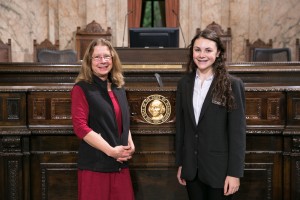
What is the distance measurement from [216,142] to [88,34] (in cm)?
796

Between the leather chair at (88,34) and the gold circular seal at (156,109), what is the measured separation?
23.2 ft

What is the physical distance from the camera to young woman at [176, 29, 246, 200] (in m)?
2.20

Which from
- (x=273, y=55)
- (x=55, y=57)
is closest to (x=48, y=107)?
(x=55, y=57)

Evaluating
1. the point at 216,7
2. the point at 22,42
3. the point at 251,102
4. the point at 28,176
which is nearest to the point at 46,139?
the point at 28,176

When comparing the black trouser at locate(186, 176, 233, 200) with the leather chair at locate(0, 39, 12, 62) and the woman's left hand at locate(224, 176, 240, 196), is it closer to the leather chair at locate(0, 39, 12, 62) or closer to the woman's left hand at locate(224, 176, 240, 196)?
the woman's left hand at locate(224, 176, 240, 196)

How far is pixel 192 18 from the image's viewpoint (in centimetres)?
1012

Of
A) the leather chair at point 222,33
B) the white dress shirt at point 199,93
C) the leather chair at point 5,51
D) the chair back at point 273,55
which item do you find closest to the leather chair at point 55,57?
the leather chair at point 5,51

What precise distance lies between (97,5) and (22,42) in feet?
6.42

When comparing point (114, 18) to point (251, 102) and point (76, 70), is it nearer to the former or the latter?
point (76, 70)

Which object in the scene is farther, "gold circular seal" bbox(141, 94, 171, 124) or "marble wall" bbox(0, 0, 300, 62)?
"marble wall" bbox(0, 0, 300, 62)

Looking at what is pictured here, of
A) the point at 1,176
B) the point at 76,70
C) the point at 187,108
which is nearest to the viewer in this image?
the point at 187,108

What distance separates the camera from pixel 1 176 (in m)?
2.85

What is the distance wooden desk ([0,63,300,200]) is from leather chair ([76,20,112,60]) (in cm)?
695

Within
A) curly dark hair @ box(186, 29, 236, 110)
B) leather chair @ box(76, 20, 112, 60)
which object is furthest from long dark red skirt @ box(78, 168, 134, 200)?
leather chair @ box(76, 20, 112, 60)
